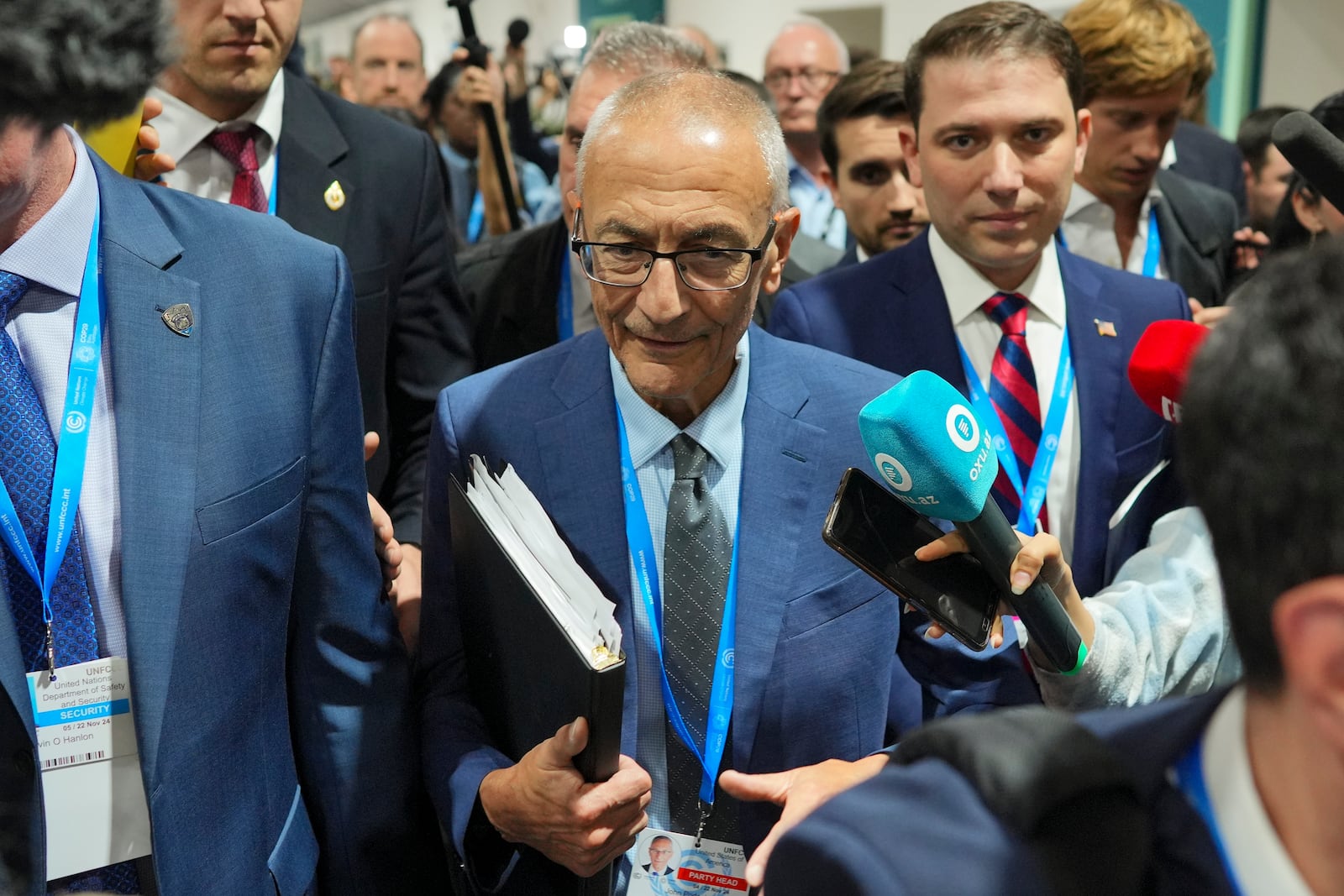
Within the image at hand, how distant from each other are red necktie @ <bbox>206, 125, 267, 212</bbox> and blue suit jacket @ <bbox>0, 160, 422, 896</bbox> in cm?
69

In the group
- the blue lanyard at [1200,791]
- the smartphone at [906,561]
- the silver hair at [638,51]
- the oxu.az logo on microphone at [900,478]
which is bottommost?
the smartphone at [906,561]

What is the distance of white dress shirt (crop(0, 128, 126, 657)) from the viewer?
1449 mm

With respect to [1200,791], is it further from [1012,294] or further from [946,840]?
[1012,294]

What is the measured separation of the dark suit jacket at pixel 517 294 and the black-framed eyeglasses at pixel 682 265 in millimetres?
1285

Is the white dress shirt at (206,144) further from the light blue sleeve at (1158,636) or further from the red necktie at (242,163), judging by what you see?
the light blue sleeve at (1158,636)

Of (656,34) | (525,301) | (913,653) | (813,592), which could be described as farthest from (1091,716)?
(656,34)

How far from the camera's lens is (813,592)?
1.74 meters

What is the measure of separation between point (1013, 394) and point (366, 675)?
121 centimetres

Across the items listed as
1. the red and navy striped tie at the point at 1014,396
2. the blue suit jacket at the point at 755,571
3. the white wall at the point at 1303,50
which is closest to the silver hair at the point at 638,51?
the red and navy striped tie at the point at 1014,396

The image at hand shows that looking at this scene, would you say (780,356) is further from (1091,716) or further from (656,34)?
(656,34)

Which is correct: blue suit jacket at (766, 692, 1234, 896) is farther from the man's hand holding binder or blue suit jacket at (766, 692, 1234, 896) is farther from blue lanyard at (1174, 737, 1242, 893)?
the man's hand holding binder

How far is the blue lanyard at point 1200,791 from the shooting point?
83cm

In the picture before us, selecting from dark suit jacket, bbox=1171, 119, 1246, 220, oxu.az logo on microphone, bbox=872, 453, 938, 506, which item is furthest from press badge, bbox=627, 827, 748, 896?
dark suit jacket, bbox=1171, 119, 1246, 220

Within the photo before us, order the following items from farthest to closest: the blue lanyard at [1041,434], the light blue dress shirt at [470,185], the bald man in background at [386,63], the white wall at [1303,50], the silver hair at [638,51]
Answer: the white wall at [1303,50] < the bald man in background at [386,63] < the light blue dress shirt at [470,185] < the silver hair at [638,51] < the blue lanyard at [1041,434]
